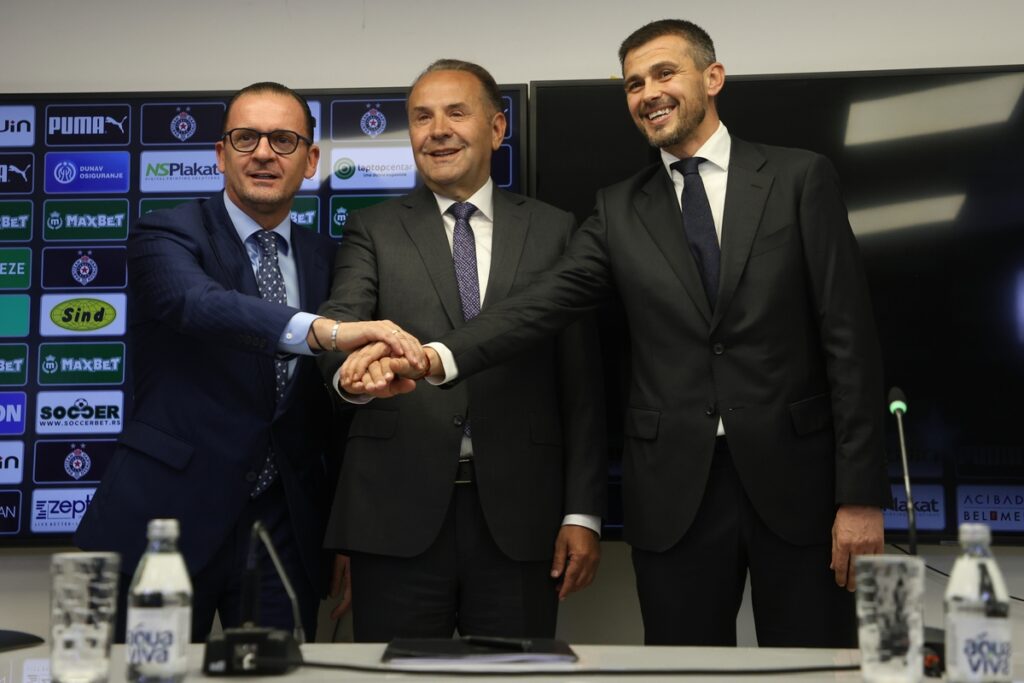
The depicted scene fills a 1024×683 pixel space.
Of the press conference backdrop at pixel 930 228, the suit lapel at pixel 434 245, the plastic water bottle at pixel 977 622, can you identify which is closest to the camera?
the plastic water bottle at pixel 977 622

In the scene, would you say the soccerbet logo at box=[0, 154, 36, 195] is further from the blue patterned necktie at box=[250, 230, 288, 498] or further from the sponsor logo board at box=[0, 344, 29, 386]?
the blue patterned necktie at box=[250, 230, 288, 498]

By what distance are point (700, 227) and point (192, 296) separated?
1101 millimetres

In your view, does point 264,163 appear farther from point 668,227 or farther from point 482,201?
point 668,227

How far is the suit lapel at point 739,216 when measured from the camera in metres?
2.18

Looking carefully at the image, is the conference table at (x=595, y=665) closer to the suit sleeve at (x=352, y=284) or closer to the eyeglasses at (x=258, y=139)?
the suit sleeve at (x=352, y=284)

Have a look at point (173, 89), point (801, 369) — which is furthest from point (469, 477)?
point (173, 89)

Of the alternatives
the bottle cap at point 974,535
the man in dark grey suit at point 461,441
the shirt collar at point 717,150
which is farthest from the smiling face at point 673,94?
the bottle cap at point 974,535

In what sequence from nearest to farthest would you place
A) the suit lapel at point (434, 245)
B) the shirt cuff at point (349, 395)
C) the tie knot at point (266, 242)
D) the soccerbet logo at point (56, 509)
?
1. the shirt cuff at point (349, 395)
2. the suit lapel at point (434, 245)
3. the tie knot at point (266, 242)
4. the soccerbet logo at point (56, 509)

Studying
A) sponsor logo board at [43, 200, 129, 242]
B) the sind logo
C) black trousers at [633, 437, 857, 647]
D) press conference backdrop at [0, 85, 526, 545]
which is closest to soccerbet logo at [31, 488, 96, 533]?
press conference backdrop at [0, 85, 526, 545]

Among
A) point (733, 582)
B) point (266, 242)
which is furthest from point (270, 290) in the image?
point (733, 582)

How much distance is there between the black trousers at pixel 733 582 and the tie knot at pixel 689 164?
609 millimetres

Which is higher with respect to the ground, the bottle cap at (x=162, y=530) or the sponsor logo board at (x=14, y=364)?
the sponsor logo board at (x=14, y=364)

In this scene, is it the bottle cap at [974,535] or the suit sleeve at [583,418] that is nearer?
the bottle cap at [974,535]

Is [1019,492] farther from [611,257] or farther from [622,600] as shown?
[611,257]
